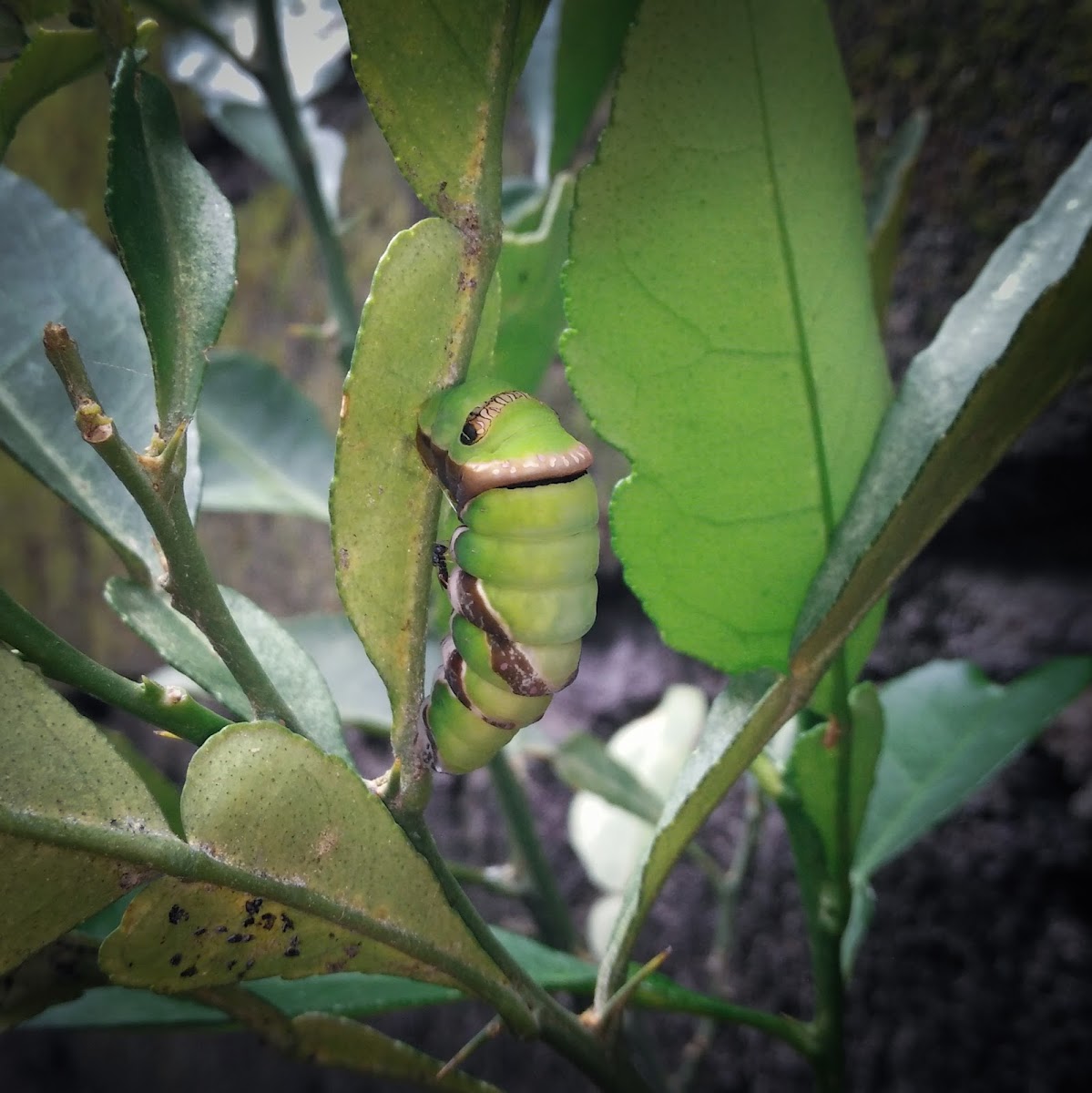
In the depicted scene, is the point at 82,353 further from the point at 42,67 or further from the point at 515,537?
the point at 515,537

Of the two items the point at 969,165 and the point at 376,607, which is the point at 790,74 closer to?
the point at 376,607

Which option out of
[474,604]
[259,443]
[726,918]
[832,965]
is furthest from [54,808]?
[726,918]

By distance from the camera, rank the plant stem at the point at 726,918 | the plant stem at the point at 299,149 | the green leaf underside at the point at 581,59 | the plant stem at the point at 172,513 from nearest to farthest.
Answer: the plant stem at the point at 172,513 → the green leaf underside at the point at 581,59 → the plant stem at the point at 299,149 → the plant stem at the point at 726,918

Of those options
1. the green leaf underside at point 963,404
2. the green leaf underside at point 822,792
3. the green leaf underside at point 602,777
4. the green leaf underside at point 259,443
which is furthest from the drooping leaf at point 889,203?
the green leaf underside at point 259,443

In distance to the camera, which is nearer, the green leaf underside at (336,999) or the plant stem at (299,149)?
the green leaf underside at (336,999)

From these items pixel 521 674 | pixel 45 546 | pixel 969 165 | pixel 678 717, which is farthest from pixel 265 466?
pixel 45 546

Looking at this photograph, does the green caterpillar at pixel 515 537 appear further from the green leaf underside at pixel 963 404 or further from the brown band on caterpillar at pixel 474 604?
the green leaf underside at pixel 963 404
